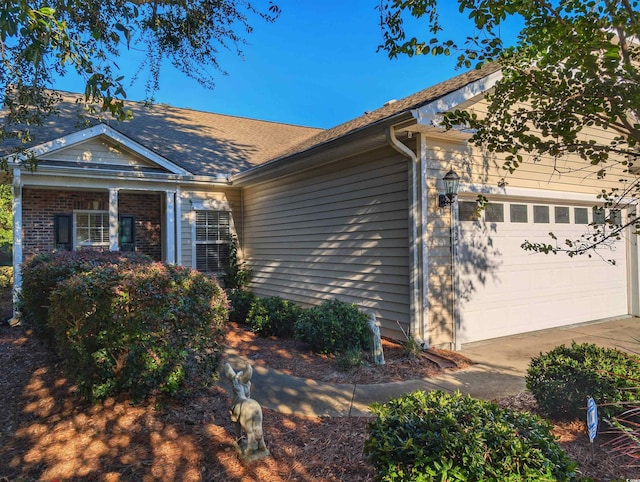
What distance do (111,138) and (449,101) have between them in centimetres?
770

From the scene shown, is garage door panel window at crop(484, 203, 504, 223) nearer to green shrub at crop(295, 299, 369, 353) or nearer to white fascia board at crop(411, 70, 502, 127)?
white fascia board at crop(411, 70, 502, 127)

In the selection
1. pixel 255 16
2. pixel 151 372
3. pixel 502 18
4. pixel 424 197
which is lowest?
pixel 151 372

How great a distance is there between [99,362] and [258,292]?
7.16m

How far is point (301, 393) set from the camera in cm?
→ 467

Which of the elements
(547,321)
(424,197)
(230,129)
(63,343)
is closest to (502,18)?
(424,197)

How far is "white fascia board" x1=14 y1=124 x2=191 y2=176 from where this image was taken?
8742 mm

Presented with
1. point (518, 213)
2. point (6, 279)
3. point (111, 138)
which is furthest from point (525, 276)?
point (6, 279)

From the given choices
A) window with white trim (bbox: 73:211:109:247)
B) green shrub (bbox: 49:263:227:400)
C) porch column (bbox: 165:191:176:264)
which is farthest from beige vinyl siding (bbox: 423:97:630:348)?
window with white trim (bbox: 73:211:109:247)

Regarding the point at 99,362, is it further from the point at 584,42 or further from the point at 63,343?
the point at 584,42

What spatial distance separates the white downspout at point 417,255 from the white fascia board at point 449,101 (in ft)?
1.88

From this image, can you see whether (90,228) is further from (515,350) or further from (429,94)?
(515,350)

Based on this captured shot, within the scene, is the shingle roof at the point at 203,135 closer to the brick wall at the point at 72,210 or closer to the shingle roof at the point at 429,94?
the shingle roof at the point at 429,94

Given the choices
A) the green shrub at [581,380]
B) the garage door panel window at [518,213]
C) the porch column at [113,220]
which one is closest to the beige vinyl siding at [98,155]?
the porch column at [113,220]

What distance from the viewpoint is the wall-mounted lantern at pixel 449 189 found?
6.16 m
